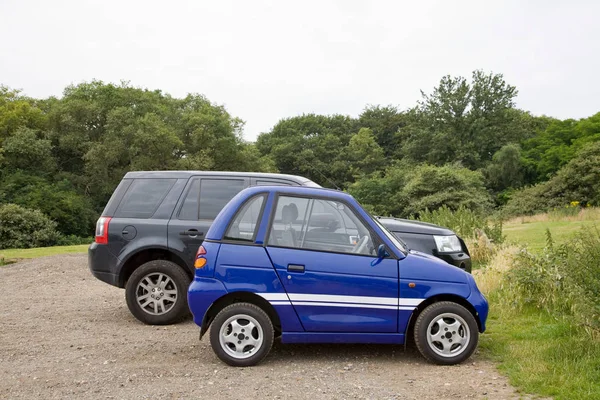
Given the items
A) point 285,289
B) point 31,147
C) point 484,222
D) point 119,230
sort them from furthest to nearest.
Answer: point 31,147 < point 484,222 < point 119,230 < point 285,289

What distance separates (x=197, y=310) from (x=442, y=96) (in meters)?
65.6

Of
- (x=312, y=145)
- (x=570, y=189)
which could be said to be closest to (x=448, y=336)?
(x=570, y=189)

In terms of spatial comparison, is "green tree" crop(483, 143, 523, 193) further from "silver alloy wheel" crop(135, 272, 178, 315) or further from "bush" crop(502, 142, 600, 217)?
"silver alloy wheel" crop(135, 272, 178, 315)

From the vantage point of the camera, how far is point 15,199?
37.8m

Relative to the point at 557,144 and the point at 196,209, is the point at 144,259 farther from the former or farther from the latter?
the point at 557,144

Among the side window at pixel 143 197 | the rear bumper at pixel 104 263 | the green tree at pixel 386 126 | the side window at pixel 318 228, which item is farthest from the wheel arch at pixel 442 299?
the green tree at pixel 386 126

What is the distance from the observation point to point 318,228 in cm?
604

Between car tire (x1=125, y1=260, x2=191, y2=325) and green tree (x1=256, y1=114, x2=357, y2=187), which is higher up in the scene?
green tree (x1=256, y1=114, x2=357, y2=187)

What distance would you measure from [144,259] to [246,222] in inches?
119

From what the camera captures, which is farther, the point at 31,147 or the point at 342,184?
the point at 342,184

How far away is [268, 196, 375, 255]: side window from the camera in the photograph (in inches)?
236

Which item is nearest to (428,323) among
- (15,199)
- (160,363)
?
(160,363)

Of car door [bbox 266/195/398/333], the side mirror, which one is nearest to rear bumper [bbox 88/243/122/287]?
car door [bbox 266/195/398/333]

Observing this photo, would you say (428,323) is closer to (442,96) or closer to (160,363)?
(160,363)
